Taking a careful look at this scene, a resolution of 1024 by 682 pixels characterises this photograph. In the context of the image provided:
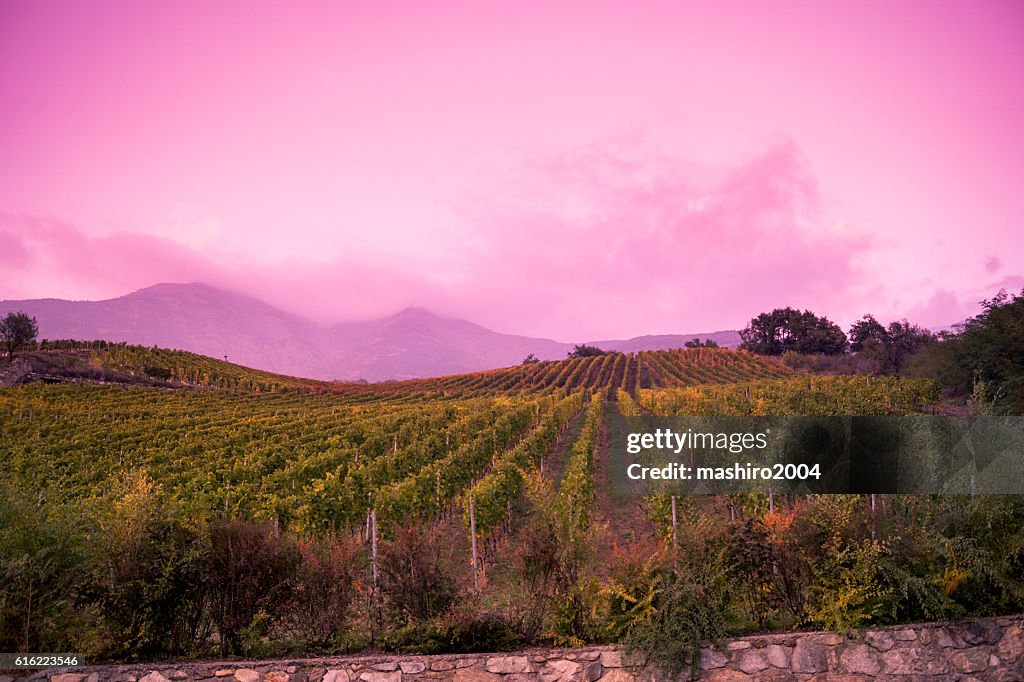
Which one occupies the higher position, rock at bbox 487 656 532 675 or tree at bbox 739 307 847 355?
tree at bbox 739 307 847 355

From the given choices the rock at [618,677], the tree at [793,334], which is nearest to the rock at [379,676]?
the rock at [618,677]

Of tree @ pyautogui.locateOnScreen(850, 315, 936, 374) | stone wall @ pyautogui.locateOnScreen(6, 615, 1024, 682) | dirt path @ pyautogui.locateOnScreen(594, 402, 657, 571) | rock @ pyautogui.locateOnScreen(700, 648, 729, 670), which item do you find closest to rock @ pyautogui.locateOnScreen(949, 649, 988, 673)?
stone wall @ pyautogui.locateOnScreen(6, 615, 1024, 682)

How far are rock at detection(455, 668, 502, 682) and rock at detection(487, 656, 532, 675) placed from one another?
0.05 m

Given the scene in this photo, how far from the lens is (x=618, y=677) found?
6.05 m

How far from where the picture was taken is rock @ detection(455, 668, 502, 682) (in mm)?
6043

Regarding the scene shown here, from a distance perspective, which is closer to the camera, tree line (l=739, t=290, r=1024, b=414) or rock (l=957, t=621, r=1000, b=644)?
rock (l=957, t=621, r=1000, b=644)

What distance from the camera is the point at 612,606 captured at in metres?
6.42

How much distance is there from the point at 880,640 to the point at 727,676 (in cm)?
178

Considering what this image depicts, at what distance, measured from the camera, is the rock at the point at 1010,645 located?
6418 mm

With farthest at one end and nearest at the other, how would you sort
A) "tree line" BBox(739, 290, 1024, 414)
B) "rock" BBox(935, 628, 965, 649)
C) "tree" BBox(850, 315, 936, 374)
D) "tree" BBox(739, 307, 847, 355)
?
"tree" BBox(739, 307, 847, 355) → "tree" BBox(850, 315, 936, 374) → "tree line" BBox(739, 290, 1024, 414) → "rock" BBox(935, 628, 965, 649)

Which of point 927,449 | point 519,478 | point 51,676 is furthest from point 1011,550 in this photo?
point 519,478

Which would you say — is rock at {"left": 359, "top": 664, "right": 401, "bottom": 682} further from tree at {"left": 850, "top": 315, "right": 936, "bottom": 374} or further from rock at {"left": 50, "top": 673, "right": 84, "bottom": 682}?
tree at {"left": 850, "top": 315, "right": 936, "bottom": 374}

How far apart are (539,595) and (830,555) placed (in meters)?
3.34

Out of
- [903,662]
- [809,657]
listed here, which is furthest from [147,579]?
[903,662]
